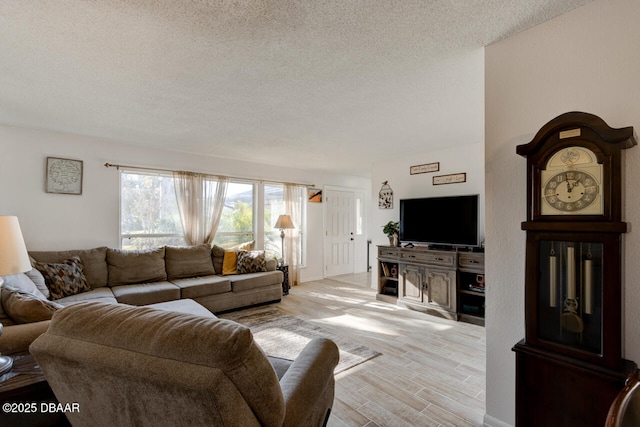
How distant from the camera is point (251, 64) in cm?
204

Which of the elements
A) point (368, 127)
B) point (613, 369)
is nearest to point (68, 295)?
point (368, 127)

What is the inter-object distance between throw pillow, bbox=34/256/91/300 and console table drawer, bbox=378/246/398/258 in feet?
12.8

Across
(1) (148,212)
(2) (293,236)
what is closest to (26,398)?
(1) (148,212)

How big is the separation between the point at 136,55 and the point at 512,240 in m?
2.60

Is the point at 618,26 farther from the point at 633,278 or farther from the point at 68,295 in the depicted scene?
the point at 68,295

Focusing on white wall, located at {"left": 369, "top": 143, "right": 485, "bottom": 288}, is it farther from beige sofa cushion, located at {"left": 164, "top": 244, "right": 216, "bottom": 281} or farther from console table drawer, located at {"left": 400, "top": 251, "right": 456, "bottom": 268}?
beige sofa cushion, located at {"left": 164, "top": 244, "right": 216, "bottom": 281}

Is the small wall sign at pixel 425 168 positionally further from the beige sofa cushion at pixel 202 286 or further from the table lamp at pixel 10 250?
the table lamp at pixel 10 250

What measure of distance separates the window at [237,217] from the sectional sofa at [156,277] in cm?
43

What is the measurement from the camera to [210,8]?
1.49m

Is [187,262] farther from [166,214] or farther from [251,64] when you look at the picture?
[251,64]

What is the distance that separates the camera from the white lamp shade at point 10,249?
1.52m

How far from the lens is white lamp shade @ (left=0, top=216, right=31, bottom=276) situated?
1523 millimetres

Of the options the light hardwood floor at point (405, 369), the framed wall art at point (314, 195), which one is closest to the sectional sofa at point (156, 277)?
the light hardwood floor at point (405, 369)

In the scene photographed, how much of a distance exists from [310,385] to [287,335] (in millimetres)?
2163
